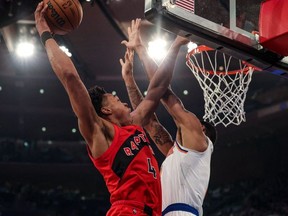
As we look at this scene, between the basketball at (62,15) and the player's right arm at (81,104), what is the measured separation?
0.39m

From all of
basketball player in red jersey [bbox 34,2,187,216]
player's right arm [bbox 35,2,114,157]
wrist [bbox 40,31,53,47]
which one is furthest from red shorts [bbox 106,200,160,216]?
wrist [bbox 40,31,53,47]

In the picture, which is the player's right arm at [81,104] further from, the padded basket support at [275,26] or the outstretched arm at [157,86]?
the padded basket support at [275,26]

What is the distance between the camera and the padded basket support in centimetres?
319

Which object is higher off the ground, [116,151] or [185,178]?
[116,151]

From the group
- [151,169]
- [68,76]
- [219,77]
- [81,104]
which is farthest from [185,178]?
[219,77]

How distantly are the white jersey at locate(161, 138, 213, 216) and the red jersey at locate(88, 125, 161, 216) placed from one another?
51cm

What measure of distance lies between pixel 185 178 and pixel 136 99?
0.84 metres

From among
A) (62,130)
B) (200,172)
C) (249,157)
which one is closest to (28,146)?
(62,130)

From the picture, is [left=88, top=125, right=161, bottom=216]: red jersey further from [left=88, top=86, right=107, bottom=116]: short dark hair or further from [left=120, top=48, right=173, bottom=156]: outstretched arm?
[left=120, top=48, right=173, bottom=156]: outstretched arm

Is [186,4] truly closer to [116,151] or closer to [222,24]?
[222,24]

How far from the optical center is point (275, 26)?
324cm

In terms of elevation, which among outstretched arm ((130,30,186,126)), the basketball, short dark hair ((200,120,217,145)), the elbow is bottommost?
short dark hair ((200,120,217,145))

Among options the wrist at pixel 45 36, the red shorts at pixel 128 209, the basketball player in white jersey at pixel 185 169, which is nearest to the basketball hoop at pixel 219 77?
the basketball player in white jersey at pixel 185 169

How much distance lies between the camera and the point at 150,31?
8664mm
